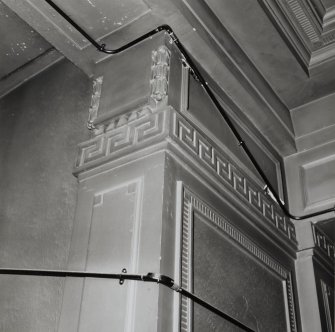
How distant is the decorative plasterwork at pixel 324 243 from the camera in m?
2.74

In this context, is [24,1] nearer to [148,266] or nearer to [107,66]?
[107,66]

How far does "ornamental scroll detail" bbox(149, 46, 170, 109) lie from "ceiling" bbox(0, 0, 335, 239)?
18 centimetres

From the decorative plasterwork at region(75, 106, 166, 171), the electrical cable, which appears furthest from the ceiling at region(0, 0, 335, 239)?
the electrical cable

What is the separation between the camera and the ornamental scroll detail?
6.76 ft

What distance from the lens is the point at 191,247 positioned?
1.86 m

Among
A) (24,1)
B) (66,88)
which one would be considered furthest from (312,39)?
(24,1)

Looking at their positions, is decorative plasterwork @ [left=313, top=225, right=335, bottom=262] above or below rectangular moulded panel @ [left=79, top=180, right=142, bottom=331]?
above

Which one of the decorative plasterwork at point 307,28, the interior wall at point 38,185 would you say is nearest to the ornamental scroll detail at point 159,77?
the interior wall at point 38,185

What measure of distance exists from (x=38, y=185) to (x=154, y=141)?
804 mm

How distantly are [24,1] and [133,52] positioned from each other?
0.54 m

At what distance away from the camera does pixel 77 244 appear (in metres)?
1.92

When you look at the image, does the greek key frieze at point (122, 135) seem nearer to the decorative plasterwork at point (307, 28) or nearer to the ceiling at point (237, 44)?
the ceiling at point (237, 44)

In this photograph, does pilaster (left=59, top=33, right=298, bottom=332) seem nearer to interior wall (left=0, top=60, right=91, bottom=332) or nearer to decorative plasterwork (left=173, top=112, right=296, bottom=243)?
decorative plasterwork (left=173, top=112, right=296, bottom=243)

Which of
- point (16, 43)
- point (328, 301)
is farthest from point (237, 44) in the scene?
point (328, 301)
